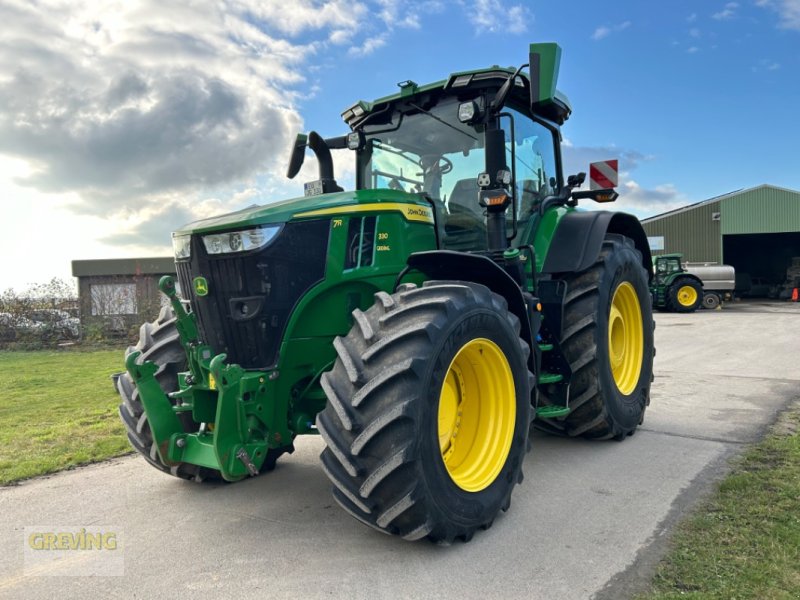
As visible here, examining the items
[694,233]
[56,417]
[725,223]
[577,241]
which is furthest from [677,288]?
[56,417]

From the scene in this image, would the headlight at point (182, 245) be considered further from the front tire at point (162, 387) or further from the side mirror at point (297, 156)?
the side mirror at point (297, 156)

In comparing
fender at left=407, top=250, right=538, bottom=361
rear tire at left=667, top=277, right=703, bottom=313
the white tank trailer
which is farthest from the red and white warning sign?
the white tank trailer

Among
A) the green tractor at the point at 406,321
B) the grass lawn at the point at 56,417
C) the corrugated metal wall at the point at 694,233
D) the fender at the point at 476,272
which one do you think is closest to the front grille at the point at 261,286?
the green tractor at the point at 406,321

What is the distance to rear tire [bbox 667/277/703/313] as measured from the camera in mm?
23484

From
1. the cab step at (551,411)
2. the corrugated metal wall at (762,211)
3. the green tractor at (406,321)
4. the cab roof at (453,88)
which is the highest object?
the corrugated metal wall at (762,211)

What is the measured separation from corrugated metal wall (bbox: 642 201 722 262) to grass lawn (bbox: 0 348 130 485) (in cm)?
2936

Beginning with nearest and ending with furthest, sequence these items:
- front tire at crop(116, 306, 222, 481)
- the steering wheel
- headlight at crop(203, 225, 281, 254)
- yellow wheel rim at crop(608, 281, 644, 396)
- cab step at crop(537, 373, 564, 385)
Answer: headlight at crop(203, 225, 281, 254) < front tire at crop(116, 306, 222, 481) < cab step at crop(537, 373, 564, 385) < the steering wheel < yellow wheel rim at crop(608, 281, 644, 396)

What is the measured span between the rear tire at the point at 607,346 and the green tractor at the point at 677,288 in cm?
1921

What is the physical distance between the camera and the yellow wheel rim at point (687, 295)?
77.3 feet

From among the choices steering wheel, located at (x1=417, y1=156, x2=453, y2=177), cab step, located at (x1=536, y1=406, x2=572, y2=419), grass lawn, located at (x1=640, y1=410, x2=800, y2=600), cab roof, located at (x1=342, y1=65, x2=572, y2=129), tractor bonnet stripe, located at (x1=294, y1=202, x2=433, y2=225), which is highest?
cab roof, located at (x1=342, y1=65, x2=572, y2=129)

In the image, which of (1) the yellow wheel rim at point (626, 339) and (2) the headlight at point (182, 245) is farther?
(1) the yellow wheel rim at point (626, 339)

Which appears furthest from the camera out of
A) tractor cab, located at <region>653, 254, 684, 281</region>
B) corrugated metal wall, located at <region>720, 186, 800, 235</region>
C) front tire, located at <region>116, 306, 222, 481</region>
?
corrugated metal wall, located at <region>720, 186, 800, 235</region>

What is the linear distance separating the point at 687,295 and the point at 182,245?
2332cm

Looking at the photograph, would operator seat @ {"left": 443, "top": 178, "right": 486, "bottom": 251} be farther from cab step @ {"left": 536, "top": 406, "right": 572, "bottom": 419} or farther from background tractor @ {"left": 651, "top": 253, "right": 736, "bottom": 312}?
background tractor @ {"left": 651, "top": 253, "right": 736, "bottom": 312}
